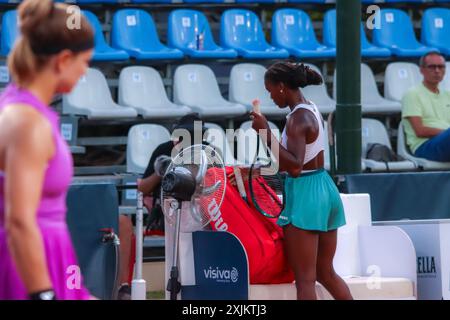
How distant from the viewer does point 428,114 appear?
33.4ft

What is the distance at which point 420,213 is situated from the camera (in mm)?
8297

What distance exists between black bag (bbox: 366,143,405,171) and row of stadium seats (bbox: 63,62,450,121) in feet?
1.96

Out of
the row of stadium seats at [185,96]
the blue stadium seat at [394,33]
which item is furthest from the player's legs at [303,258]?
the blue stadium seat at [394,33]

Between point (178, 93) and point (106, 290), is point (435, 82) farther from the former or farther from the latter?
point (106, 290)

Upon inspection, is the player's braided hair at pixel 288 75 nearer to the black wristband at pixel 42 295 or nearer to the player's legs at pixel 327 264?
the player's legs at pixel 327 264

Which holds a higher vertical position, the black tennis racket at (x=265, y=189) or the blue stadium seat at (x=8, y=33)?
the blue stadium seat at (x=8, y=33)

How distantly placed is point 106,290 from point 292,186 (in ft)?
5.55

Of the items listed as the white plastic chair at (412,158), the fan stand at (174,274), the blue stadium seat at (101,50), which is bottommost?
the fan stand at (174,274)

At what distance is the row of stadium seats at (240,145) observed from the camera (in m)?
9.10

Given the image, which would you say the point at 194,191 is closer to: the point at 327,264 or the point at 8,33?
the point at 327,264

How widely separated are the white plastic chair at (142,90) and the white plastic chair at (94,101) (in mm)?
150

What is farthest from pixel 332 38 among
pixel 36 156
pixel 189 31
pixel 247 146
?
pixel 36 156

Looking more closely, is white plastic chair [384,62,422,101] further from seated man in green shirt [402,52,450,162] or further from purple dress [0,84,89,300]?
purple dress [0,84,89,300]
